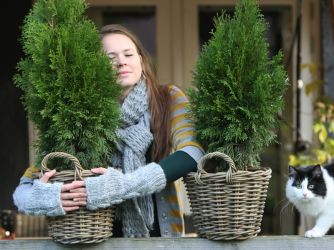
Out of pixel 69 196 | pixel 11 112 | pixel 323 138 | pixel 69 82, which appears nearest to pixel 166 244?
pixel 69 196

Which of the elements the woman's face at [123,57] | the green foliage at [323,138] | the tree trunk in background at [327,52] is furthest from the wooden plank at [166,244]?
the tree trunk in background at [327,52]

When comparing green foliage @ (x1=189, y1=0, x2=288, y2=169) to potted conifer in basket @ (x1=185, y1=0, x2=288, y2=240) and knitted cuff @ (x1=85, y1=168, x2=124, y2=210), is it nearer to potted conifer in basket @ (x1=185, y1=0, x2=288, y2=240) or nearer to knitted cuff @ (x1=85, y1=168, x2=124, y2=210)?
potted conifer in basket @ (x1=185, y1=0, x2=288, y2=240)

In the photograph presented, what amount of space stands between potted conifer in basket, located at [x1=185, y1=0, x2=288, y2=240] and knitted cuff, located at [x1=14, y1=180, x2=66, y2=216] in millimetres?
411

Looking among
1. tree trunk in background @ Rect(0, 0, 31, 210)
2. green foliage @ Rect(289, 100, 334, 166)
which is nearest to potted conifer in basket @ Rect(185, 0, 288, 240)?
green foliage @ Rect(289, 100, 334, 166)

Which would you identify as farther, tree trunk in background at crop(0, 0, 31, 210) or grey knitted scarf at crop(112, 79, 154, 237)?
tree trunk in background at crop(0, 0, 31, 210)

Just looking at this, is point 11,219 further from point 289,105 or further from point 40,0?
point 40,0

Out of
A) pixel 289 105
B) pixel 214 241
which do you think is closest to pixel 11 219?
pixel 289 105

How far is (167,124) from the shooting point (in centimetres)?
207

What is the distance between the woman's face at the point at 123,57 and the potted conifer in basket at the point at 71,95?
16 centimetres

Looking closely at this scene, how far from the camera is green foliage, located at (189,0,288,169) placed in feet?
5.99

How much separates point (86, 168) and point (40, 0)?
1.74 ft

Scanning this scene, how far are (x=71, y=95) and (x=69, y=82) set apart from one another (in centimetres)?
4

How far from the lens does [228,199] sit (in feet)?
5.97

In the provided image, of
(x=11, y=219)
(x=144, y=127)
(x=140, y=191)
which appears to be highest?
(x=144, y=127)
